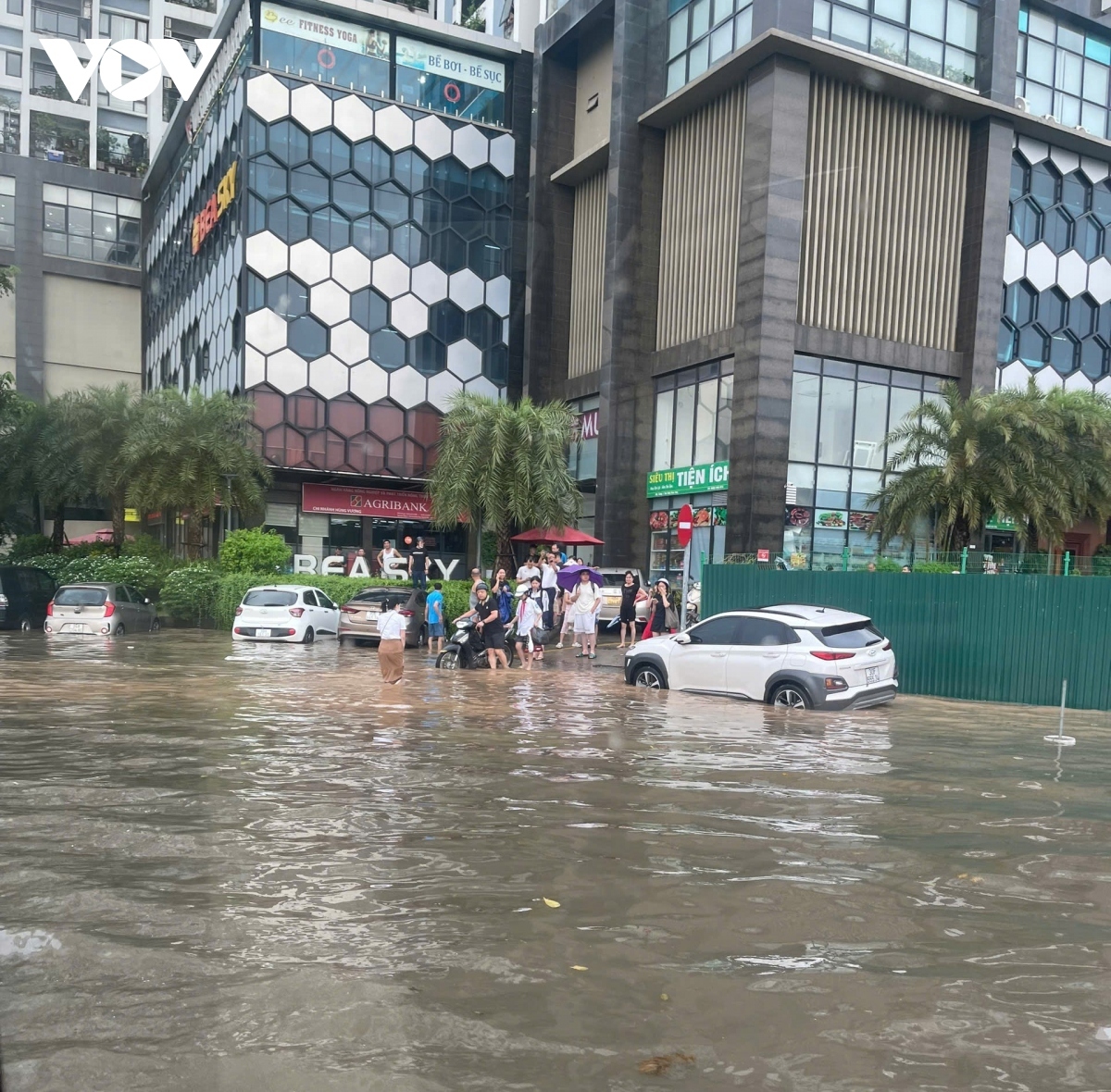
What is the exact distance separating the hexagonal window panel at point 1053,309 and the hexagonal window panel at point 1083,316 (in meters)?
0.36

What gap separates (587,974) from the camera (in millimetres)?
4730

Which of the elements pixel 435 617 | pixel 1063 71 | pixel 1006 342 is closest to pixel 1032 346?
pixel 1006 342

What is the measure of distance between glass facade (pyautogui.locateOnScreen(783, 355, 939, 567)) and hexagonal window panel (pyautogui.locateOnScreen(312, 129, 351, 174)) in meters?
18.9

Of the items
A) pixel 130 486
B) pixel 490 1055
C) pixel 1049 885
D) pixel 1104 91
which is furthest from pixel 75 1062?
pixel 1104 91

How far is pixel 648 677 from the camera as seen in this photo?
17.3 metres

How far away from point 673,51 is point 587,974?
34566 millimetres

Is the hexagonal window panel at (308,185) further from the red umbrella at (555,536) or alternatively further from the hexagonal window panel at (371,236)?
the red umbrella at (555,536)

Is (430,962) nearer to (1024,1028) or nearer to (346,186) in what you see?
(1024,1028)

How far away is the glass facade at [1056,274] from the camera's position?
112ft

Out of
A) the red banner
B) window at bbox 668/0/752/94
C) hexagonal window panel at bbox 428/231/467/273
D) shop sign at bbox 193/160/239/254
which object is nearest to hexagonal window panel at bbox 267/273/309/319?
shop sign at bbox 193/160/239/254

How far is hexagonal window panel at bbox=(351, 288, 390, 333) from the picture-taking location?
3903cm

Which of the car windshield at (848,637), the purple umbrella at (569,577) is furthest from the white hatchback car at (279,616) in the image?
the car windshield at (848,637)

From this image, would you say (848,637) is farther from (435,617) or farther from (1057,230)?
(1057,230)

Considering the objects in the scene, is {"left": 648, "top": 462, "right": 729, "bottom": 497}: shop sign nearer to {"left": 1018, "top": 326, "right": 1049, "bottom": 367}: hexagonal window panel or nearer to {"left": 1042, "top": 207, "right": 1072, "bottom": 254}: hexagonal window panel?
{"left": 1018, "top": 326, "right": 1049, "bottom": 367}: hexagonal window panel
